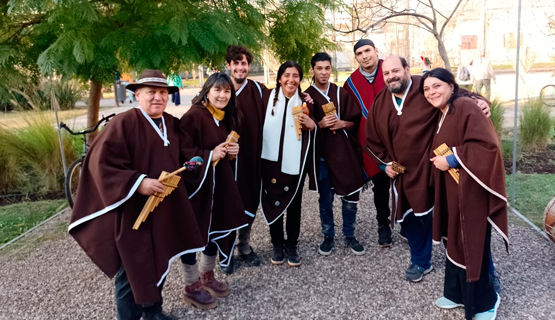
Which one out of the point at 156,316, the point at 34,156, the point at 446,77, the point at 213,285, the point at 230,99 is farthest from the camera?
the point at 34,156

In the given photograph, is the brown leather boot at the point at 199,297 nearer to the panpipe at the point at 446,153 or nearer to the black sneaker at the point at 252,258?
the black sneaker at the point at 252,258

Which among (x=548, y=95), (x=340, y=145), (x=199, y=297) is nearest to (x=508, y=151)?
(x=548, y=95)

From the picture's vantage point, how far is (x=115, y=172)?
102 inches

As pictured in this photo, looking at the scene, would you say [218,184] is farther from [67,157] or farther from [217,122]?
[67,157]

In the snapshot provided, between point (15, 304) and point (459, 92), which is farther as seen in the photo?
point (15, 304)

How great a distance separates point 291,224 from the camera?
4012 mm

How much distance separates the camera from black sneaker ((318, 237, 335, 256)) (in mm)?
4234

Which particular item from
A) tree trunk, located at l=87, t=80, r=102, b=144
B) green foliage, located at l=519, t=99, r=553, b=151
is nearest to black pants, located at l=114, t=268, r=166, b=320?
tree trunk, located at l=87, t=80, r=102, b=144

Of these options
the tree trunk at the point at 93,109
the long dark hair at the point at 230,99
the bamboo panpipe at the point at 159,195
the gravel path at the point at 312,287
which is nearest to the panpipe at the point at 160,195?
the bamboo panpipe at the point at 159,195

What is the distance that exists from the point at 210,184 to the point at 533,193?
15.3ft

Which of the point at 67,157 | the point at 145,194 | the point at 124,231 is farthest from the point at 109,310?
the point at 67,157

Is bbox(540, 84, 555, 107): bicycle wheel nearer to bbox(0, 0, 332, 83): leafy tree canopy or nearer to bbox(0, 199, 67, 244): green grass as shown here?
bbox(0, 0, 332, 83): leafy tree canopy

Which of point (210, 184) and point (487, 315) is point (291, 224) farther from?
point (487, 315)

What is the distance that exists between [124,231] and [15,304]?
170 centimetres
